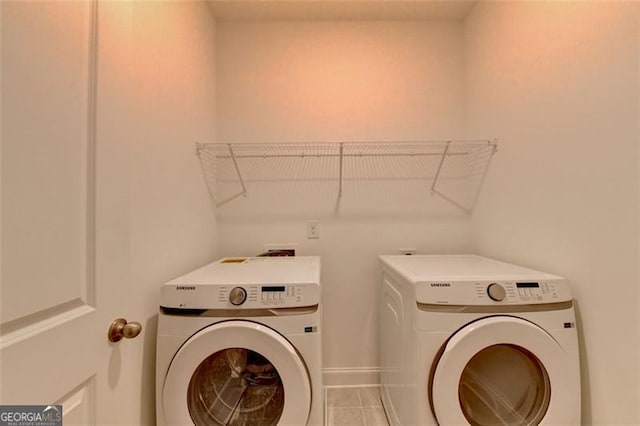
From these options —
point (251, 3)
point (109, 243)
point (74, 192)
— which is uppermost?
point (251, 3)

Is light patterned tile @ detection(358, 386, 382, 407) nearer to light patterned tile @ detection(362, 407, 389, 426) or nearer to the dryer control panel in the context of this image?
light patterned tile @ detection(362, 407, 389, 426)

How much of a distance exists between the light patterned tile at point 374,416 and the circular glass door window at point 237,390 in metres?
0.70

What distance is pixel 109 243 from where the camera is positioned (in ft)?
2.38

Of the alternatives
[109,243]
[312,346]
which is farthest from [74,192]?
[312,346]

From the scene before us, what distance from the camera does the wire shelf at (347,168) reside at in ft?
6.32

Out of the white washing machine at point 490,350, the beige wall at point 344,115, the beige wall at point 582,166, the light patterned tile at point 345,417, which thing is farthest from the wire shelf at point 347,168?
the light patterned tile at point 345,417

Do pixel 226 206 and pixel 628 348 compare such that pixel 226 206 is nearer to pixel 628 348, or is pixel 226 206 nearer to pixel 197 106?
pixel 197 106

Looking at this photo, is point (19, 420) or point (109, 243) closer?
point (19, 420)

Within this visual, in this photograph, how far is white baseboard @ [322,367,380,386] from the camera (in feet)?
6.14

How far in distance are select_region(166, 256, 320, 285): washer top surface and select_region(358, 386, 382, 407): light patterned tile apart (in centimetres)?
92

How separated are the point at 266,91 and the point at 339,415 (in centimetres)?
206

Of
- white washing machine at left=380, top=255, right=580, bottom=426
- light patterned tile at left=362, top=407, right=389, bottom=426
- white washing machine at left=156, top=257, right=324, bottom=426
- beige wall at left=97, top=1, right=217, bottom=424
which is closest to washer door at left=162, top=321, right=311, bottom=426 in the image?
white washing machine at left=156, top=257, right=324, bottom=426

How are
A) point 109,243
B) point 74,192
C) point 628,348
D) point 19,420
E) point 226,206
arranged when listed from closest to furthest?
point 19,420 → point 74,192 → point 109,243 → point 628,348 → point 226,206

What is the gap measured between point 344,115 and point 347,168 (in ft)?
1.20
